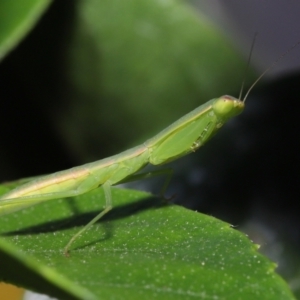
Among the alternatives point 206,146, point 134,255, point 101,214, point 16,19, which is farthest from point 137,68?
point 134,255

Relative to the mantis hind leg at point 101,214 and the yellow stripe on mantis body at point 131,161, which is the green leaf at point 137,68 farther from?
the mantis hind leg at point 101,214

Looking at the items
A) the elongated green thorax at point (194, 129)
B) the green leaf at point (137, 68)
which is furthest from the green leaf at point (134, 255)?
the green leaf at point (137, 68)

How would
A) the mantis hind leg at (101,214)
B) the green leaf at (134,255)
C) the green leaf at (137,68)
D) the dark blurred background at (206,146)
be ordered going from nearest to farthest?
the green leaf at (134,255)
the mantis hind leg at (101,214)
the dark blurred background at (206,146)
the green leaf at (137,68)

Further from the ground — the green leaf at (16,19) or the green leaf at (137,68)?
the green leaf at (137,68)

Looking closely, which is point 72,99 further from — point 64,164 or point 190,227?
point 190,227

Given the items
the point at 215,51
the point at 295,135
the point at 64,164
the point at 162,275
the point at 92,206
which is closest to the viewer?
the point at 162,275

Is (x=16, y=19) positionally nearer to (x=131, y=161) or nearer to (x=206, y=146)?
(x=131, y=161)

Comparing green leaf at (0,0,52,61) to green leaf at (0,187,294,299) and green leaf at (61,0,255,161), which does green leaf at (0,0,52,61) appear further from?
green leaf at (0,187,294,299)

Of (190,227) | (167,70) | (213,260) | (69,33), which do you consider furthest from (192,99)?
(213,260)
